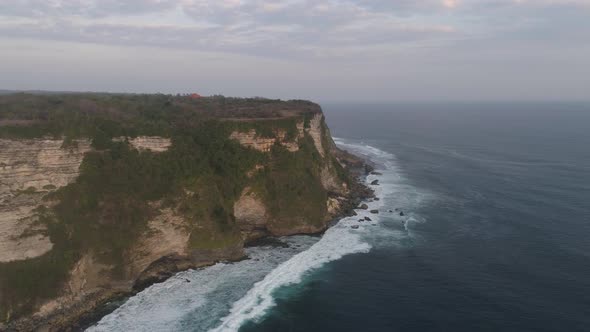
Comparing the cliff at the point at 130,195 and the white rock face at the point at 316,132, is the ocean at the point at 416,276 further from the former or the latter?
the white rock face at the point at 316,132

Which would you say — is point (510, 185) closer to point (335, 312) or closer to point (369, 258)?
point (369, 258)

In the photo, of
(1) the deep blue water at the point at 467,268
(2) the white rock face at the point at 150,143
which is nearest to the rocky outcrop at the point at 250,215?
(2) the white rock face at the point at 150,143

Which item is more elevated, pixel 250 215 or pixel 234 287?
pixel 250 215

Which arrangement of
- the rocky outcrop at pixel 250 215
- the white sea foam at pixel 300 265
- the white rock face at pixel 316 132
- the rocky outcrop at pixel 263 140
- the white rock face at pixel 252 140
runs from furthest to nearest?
the white rock face at pixel 316 132 < the rocky outcrop at pixel 263 140 < the white rock face at pixel 252 140 < the rocky outcrop at pixel 250 215 < the white sea foam at pixel 300 265

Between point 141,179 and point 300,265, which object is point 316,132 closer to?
point 300,265

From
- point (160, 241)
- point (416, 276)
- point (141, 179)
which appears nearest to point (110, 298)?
point (160, 241)

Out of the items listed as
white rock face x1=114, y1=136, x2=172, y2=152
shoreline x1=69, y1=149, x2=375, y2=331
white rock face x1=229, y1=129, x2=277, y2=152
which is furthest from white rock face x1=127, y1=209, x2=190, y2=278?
white rock face x1=229, y1=129, x2=277, y2=152

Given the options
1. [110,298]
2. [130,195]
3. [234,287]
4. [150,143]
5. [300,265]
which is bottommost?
[110,298]
